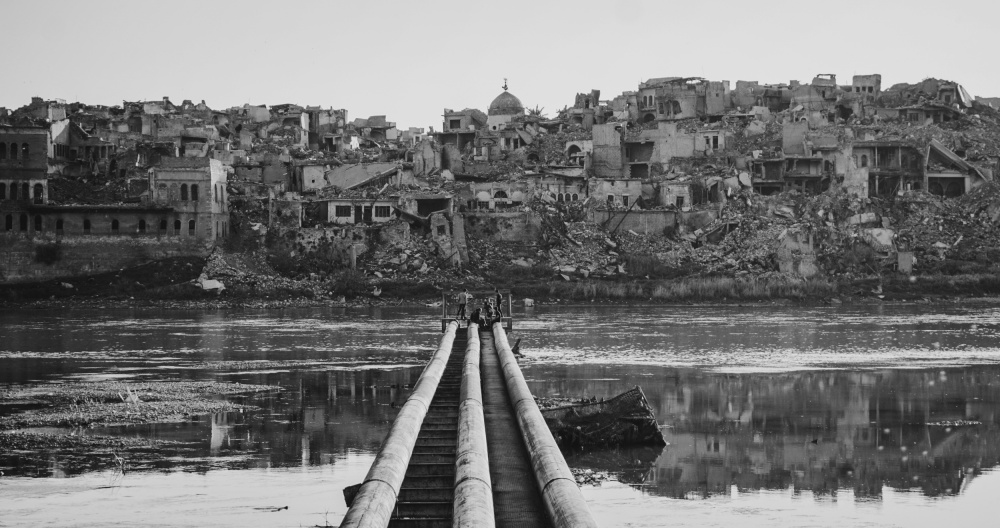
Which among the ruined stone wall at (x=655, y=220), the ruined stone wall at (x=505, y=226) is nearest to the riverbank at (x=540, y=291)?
the ruined stone wall at (x=505, y=226)

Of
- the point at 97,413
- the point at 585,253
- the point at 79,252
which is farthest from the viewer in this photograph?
the point at 585,253

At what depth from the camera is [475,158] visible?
64.8 metres

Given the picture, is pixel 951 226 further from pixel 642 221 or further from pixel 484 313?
pixel 484 313

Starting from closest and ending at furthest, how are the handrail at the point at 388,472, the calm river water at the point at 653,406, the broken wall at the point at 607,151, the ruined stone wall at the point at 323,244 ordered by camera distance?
the handrail at the point at 388,472, the calm river water at the point at 653,406, the ruined stone wall at the point at 323,244, the broken wall at the point at 607,151

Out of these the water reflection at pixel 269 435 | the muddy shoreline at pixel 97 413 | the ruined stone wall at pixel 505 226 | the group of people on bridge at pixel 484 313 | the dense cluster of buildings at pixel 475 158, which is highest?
the dense cluster of buildings at pixel 475 158

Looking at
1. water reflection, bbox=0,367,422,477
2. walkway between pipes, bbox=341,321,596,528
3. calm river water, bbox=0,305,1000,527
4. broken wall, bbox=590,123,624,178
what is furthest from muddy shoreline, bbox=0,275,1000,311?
walkway between pipes, bbox=341,321,596,528

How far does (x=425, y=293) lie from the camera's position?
5216cm

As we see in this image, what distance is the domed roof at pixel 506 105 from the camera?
72812 mm

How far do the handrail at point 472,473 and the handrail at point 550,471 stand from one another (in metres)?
0.49

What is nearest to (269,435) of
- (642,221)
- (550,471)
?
(550,471)

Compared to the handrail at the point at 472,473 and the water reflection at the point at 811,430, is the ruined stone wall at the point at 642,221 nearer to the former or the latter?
the water reflection at the point at 811,430

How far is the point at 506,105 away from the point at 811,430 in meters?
54.9

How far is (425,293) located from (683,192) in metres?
14.0

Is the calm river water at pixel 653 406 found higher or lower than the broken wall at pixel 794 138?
lower
